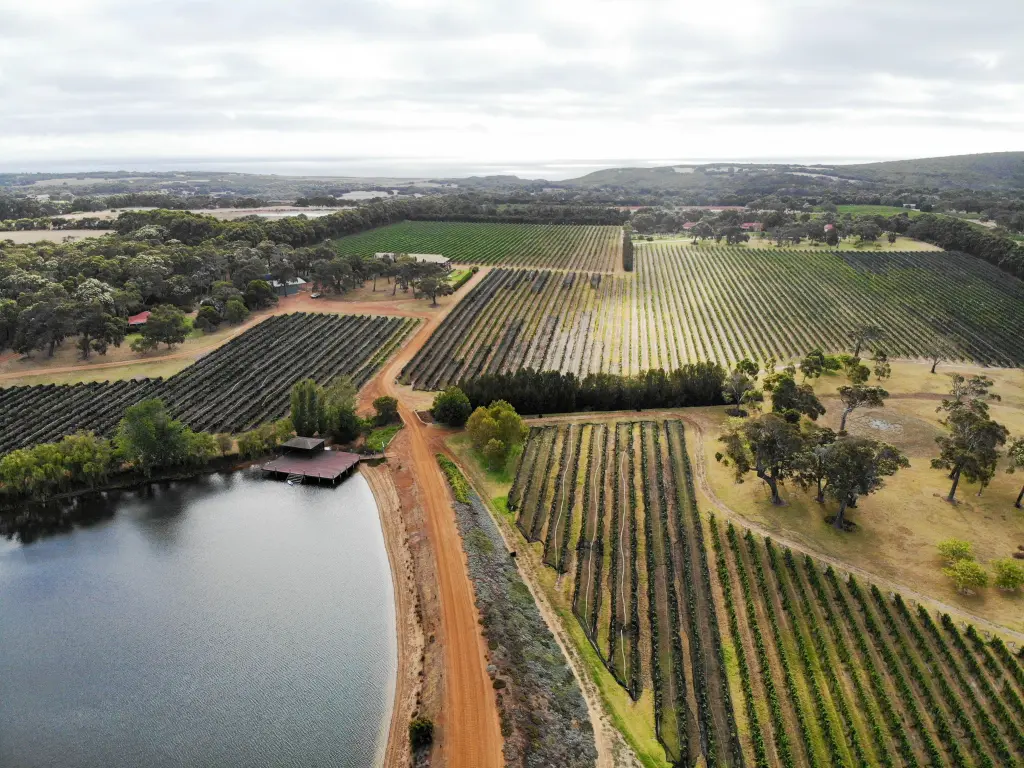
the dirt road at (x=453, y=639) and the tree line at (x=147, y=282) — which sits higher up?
the tree line at (x=147, y=282)

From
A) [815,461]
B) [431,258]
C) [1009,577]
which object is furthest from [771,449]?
[431,258]

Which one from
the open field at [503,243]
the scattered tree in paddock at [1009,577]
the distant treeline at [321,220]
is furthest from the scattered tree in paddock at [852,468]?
the distant treeline at [321,220]

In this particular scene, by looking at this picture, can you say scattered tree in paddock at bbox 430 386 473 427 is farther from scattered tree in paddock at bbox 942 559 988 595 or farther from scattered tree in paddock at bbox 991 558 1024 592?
scattered tree in paddock at bbox 991 558 1024 592

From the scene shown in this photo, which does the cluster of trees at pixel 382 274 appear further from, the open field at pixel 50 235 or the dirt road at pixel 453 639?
the open field at pixel 50 235

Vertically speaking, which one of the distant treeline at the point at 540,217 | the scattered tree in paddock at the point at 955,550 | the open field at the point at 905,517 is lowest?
the open field at the point at 905,517

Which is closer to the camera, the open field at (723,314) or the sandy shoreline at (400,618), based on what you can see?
the sandy shoreline at (400,618)

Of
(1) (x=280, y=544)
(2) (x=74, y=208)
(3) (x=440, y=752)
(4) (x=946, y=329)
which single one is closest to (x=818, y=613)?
(3) (x=440, y=752)
